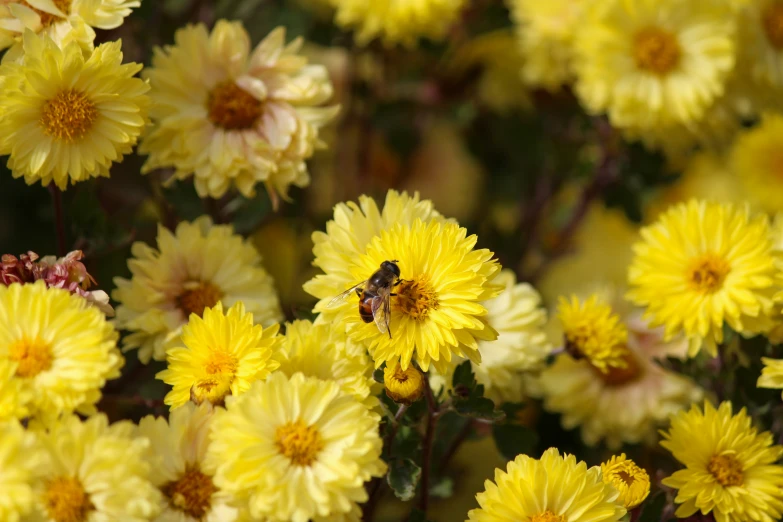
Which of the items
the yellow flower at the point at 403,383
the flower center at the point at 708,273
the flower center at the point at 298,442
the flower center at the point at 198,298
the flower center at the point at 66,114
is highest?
the flower center at the point at 66,114

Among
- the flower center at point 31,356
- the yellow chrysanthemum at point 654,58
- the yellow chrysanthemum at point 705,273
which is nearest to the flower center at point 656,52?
the yellow chrysanthemum at point 654,58

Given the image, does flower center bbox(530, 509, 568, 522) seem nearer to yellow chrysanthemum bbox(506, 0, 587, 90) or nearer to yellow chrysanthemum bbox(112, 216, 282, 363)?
yellow chrysanthemum bbox(112, 216, 282, 363)

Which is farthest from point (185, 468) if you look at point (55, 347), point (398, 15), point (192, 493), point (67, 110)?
point (398, 15)

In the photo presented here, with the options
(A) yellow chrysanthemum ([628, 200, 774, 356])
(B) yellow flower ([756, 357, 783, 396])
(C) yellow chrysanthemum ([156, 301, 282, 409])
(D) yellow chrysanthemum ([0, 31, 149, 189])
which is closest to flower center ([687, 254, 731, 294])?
(A) yellow chrysanthemum ([628, 200, 774, 356])

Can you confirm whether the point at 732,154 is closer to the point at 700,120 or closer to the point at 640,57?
the point at 700,120

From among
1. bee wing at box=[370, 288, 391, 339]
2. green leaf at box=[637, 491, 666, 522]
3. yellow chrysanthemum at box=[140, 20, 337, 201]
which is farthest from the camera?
yellow chrysanthemum at box=[140, 20, 337, 201]

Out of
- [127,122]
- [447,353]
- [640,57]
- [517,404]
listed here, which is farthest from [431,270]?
[640,57]

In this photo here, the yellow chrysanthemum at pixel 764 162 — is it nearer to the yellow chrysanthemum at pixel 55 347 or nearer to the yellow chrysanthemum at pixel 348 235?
the yellow chrysanthemum at pixel 348 235
